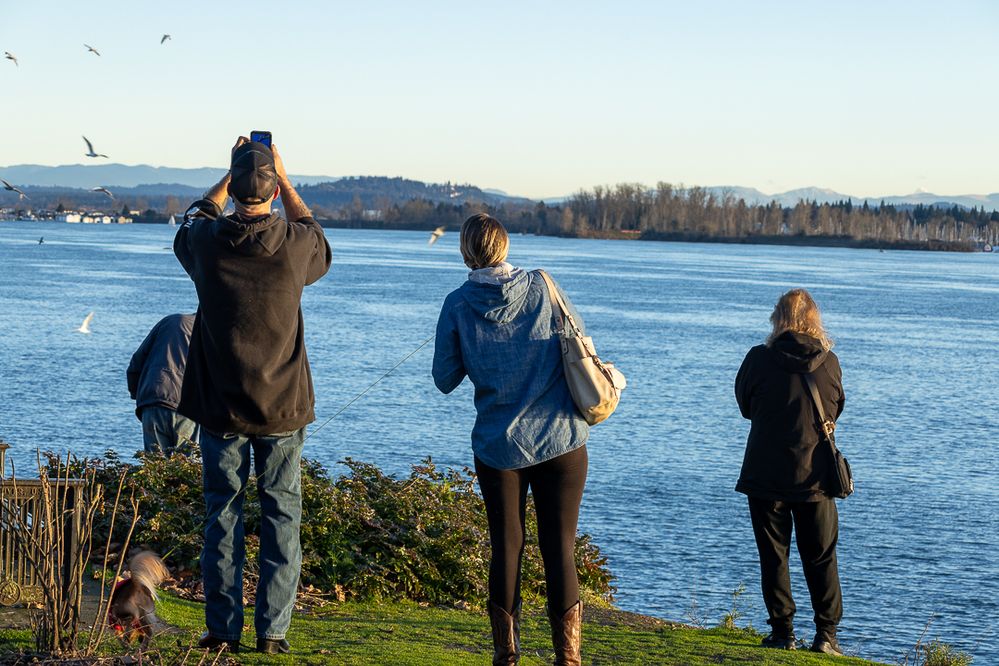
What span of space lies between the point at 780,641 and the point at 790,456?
1089 millimetres

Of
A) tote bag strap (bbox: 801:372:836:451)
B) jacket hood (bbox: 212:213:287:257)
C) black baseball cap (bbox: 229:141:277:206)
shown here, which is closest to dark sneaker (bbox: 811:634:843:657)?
tote bag strap (bbox: 801:372:836:451)

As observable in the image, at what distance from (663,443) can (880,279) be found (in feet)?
258

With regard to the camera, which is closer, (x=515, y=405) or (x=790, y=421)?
(x=515, y=405)

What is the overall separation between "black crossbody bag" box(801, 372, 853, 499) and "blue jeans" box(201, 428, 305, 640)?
3007 mm

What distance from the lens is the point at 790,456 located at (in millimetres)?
6715

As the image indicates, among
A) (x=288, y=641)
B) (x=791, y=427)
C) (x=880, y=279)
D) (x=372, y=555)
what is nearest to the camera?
(x=288, y=641)

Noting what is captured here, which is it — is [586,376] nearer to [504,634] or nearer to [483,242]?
[483,242]

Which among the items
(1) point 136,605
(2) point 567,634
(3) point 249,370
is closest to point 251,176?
(3) point 249,370

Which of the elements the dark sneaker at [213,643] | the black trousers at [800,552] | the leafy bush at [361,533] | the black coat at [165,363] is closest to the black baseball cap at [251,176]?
the dark sneaker at [213,643]

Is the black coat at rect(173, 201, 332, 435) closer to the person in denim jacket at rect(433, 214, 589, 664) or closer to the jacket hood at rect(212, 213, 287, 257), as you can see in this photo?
the jacket hood at rect(212, 213, 287, 257)

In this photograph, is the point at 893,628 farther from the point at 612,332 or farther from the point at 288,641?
the point at 612,332

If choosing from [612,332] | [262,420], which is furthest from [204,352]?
[612,332]

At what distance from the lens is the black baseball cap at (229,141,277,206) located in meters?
5.02

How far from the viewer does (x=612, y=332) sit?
4581 cm
